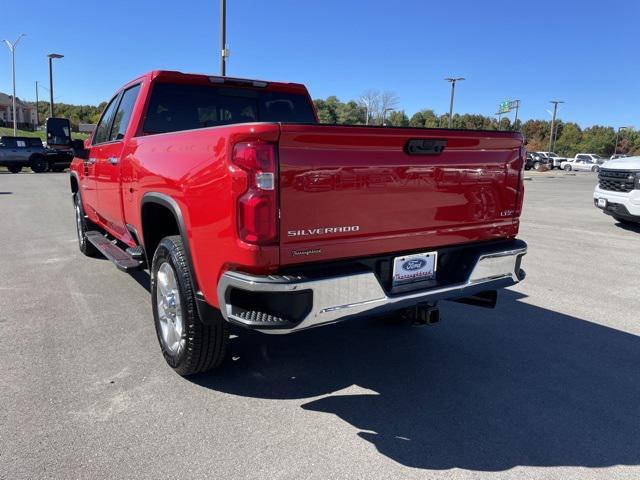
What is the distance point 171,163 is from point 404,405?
2105mm

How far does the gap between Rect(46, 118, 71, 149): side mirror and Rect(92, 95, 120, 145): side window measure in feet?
1.07

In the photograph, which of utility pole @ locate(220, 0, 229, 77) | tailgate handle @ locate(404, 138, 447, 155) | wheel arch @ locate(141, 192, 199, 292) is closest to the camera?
tailgate handle @ locate(404, 138, 447, 155)

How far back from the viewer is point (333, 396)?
3.22 m

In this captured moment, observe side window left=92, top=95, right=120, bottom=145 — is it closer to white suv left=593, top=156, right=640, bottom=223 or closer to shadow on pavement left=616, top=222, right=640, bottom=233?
white suv left=593, top=156, right=640, bottom=223

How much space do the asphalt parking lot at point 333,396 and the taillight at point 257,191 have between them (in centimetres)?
117

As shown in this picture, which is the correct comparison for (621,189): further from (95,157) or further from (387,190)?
(95,157)

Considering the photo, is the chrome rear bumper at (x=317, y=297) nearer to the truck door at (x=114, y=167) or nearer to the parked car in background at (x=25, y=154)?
the truck door at (x=114, y=167)

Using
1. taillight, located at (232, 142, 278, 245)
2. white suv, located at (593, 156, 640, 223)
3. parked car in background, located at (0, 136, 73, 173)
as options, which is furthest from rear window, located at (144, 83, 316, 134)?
parked car in background, located at (0, 136, 73, 173)

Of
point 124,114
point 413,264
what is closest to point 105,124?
point 124,114

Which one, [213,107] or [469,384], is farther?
[213,107]

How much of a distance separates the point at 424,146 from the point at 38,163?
2868 cm

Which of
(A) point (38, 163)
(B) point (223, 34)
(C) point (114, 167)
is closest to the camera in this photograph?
(C) point (114, 167)

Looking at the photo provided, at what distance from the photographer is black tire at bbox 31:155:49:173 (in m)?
26.5

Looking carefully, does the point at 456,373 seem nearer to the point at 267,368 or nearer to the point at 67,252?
the point at 267,368
